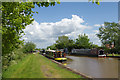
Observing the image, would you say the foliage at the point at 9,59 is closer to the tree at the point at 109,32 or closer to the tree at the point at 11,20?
the tree at the point at 11,20

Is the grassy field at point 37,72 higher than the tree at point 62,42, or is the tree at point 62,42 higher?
the tree at point 62,42

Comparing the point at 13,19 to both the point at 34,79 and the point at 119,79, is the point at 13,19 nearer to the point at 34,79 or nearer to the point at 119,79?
the point at 34,79

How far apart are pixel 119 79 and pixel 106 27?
41198 millimetres

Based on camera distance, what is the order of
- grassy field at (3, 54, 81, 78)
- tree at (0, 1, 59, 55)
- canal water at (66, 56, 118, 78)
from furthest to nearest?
canal water at (66, 56, 118, 78) → grassy field at (3, 54, 81, 78) → tree at (0, 1, 59, 55)

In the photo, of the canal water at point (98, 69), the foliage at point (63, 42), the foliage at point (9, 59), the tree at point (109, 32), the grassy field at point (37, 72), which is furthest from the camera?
the foliage at point (63, 42)

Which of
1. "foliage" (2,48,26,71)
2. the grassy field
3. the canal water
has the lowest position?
the canal water

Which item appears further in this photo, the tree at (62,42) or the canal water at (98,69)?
the tree at (62,42)

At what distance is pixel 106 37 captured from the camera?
49.3 metres

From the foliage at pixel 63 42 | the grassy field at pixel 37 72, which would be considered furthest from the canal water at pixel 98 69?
the foliage at pixel 63 42

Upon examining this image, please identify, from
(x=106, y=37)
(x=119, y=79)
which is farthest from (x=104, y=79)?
(x=106, y=37)

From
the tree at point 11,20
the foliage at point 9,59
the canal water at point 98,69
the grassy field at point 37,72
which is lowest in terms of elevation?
the canal water at point 98,69

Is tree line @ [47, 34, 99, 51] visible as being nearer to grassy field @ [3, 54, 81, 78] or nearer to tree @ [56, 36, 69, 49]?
tree @ [56, 36, 69, 49]

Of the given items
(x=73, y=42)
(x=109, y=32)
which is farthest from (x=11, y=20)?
(x=73, y=42)

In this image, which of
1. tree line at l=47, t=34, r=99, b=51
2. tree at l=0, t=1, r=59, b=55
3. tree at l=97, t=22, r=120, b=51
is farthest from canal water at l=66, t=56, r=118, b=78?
tree line at l=47, t=34, r=99, b=51
